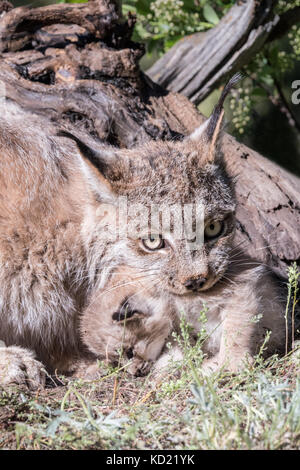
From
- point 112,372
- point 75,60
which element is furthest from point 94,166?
point 75,60

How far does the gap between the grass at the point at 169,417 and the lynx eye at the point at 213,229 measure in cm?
61

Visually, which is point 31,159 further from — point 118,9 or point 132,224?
point 118,9

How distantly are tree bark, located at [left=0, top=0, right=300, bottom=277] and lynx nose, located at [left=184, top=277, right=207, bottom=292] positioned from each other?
35.5 inches

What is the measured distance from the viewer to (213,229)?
111 inches

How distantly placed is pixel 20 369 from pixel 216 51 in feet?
Answer: 10.3

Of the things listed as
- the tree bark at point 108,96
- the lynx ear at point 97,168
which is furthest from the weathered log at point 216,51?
the lynx ear at point 97,168

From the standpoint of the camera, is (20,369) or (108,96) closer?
(20,369)

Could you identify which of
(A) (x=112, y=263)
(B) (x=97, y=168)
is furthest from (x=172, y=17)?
(A) (x=112, y=263)

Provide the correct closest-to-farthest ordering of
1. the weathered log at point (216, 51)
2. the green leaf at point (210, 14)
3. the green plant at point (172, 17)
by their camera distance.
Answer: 1. the weathered log at point (216, 51)
2. the green plant at point (172, 17)
3. the green leaf at point (210, 14)

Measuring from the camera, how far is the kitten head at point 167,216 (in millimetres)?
2674

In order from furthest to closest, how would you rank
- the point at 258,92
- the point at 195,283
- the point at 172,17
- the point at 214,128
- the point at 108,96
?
the point at 258,92 < the point at 172,17 < the point at 108,96 < the point at 214,128 < the point at 195,283

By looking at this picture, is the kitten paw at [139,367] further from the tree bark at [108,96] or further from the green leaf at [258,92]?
the green leaf at [258,92]

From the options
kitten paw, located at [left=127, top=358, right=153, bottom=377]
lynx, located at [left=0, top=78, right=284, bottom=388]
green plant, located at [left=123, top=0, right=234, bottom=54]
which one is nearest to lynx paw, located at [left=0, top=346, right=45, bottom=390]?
lynx, located at [left=0, top=78, right=284, bottom=388]

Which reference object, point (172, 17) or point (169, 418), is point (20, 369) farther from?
point (172, 17)
